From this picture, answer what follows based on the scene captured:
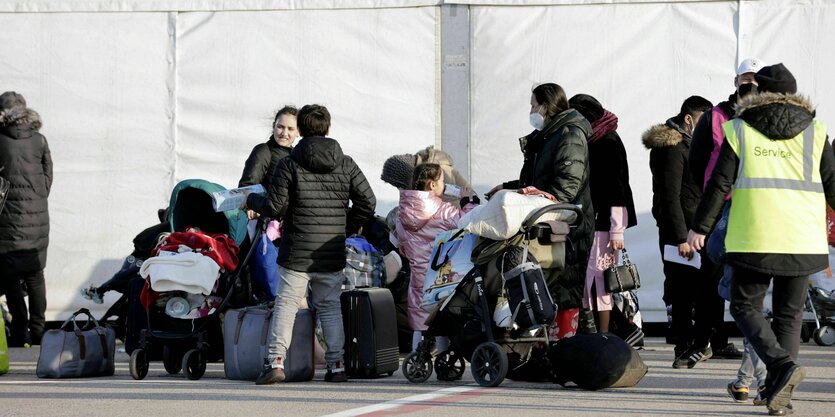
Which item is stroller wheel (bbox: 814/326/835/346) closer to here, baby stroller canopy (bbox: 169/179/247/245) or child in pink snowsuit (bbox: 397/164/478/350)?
child in pink snowsuit (bbox: 397/164/478/350)

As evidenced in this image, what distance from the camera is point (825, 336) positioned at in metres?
12.3

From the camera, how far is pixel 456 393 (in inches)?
318

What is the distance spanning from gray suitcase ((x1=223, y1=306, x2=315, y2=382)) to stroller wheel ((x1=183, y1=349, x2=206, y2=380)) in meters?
0.19

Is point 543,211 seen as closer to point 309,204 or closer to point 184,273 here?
point 309,204

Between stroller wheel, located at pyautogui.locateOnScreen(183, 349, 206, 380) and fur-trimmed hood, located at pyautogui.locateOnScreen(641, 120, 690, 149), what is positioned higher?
fur-trimmed hood, located at pyautogui.locateOnScreen(641, 120, 690, 149)

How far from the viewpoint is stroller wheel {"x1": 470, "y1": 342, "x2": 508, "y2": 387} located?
27.1 ft

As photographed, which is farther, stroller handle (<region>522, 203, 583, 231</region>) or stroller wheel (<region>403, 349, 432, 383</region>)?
stroller wheel (<region>403, 349, 432, 383</region>)

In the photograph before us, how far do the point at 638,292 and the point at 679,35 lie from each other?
7.36 ft

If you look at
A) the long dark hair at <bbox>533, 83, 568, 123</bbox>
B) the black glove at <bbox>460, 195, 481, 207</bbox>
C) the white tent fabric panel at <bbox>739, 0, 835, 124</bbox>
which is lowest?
the black glove at <bbox>460, 195, 481, 207</bbox>

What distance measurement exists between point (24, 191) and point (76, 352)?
127 inches

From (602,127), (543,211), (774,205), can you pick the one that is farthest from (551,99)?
(774,205)

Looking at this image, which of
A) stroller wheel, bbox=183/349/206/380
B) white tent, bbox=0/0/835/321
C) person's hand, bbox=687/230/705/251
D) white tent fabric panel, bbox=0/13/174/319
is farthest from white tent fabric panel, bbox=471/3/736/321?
person's hand, bbox=687/230/705/251

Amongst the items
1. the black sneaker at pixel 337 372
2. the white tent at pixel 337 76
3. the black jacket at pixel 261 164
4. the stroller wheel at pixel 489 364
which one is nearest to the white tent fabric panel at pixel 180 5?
the white tent at pixel 337 76

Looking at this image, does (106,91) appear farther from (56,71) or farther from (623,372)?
(623,372)
